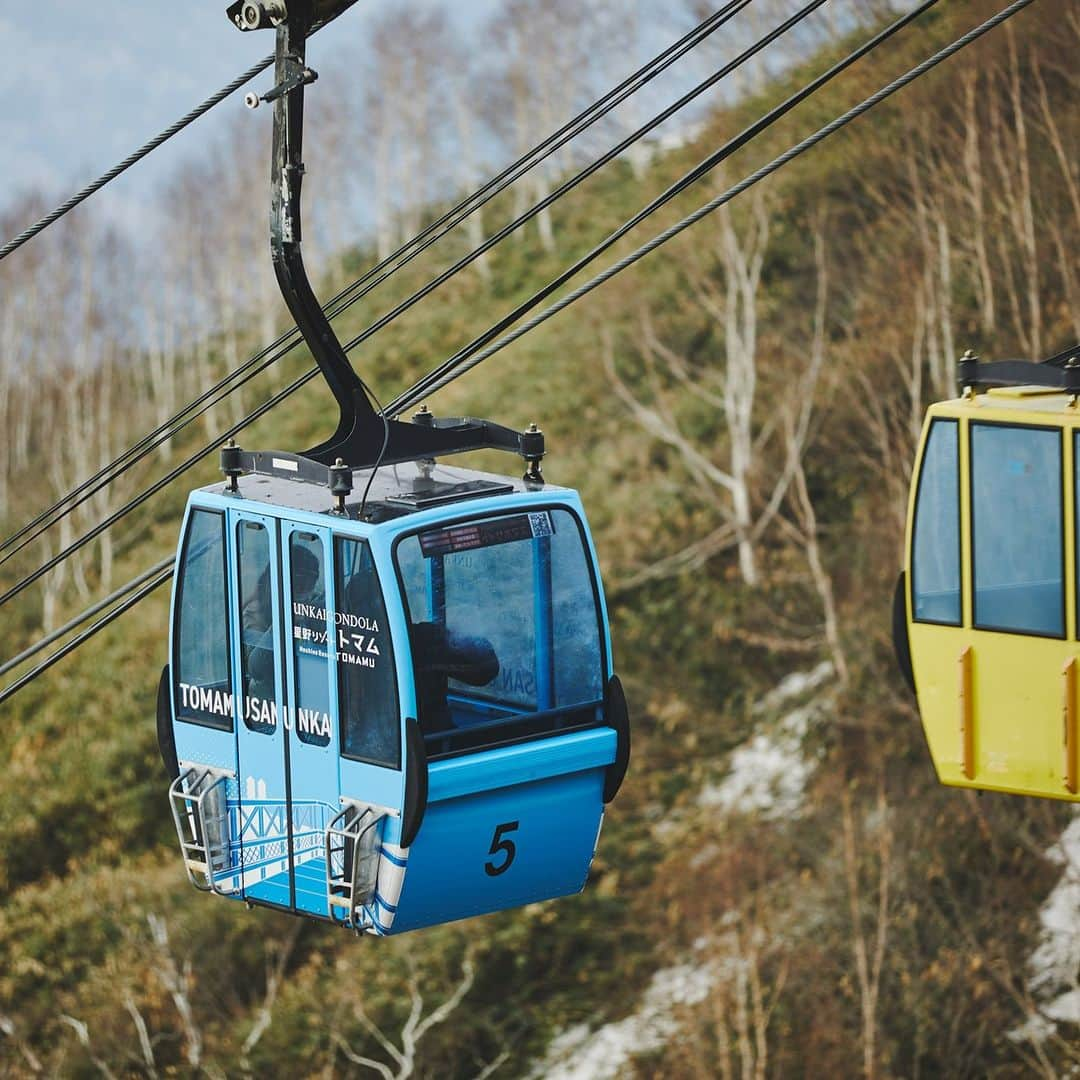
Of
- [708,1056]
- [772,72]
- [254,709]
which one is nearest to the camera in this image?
[254,709]

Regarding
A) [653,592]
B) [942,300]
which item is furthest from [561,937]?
[942,300]

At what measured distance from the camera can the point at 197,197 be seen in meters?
50.3

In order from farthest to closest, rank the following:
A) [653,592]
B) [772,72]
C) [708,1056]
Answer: [772,72], [653,592], [708,1056]

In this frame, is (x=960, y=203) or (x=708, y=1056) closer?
(x=708, y=1056)

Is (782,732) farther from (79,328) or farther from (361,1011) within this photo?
(79,328)

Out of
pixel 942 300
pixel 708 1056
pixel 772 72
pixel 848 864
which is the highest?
pixel 772 72

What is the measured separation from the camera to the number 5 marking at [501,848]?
8914 millimetres

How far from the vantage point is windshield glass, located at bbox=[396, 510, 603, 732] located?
905cm

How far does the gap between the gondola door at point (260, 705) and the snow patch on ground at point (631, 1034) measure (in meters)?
18.4

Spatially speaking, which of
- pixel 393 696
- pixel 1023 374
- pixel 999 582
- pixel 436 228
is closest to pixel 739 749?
pixel 436 228

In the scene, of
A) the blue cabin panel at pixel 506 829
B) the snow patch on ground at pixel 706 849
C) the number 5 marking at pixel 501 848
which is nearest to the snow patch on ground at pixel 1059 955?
the snow patch on ground at pixel 706 849

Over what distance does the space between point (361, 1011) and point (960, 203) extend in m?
14.1

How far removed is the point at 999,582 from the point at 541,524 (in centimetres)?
254

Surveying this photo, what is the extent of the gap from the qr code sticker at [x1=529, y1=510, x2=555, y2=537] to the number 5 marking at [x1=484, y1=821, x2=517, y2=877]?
1236 mm
